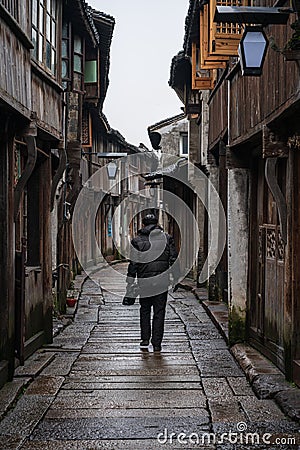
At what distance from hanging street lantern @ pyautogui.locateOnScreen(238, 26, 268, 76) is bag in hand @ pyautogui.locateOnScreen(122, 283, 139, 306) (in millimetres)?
5039

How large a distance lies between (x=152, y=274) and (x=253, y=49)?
517 centimetres

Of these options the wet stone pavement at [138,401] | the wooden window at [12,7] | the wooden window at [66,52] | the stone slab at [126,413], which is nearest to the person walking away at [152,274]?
the wet stone pavement at [138,401]

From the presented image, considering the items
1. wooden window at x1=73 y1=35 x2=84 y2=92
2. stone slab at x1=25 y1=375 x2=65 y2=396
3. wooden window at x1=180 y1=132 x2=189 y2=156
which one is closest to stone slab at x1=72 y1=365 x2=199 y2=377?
stone slab at x1=25 y1=375 x2=65 y2=396

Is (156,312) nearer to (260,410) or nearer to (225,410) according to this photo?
(225,410)

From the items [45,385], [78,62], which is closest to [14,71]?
[45,385]

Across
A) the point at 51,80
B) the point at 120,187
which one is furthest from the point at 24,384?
the point at 120,187

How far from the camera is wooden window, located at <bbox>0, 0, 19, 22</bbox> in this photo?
8478 millimetres

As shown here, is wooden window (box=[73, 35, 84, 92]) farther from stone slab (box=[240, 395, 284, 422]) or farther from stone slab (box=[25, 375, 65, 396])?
stone slab (box=[240, 395, 284, 422])

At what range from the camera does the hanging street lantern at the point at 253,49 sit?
758 cm

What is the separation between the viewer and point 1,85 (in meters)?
7.59

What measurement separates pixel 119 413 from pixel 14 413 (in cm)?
104

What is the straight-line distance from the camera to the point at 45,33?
12.2 m

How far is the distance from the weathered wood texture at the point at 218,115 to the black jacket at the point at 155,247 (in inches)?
117

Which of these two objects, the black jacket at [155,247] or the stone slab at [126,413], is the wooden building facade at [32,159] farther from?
the black jacket at [155,247]
